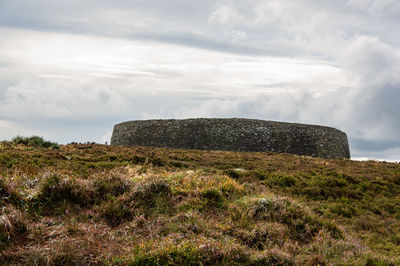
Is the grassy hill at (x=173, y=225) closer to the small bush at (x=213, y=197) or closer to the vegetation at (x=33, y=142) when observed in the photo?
the small bush at (x=213, y=197)

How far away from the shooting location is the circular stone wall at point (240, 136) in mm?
29812

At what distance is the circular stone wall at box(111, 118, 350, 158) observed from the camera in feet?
97.8

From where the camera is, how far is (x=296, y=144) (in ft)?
99.2

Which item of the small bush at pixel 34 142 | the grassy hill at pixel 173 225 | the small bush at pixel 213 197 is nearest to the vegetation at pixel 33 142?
the small bush at pixel 34 142

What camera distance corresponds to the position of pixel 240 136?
30.0m

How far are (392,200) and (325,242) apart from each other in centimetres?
842

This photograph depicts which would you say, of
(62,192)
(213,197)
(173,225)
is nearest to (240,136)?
(213,197)

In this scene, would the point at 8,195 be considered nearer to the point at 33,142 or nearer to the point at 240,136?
the point at 33,142

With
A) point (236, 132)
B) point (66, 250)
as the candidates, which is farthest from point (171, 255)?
point (236, 132)

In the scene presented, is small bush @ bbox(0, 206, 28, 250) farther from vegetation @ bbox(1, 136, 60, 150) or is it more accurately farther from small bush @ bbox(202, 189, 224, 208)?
vegetation @ bbox(1, 136, 60, 150)

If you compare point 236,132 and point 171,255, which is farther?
point 236,132

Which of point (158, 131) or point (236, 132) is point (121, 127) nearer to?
point (158, 131)

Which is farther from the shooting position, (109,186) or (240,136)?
(240,136)

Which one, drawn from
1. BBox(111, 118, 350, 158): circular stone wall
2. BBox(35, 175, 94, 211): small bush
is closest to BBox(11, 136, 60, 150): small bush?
BBox(111, 118, 350, 158): circular stone wall
